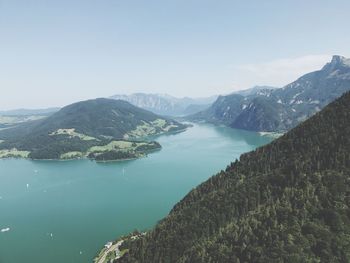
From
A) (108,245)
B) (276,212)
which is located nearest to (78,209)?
(108,245)

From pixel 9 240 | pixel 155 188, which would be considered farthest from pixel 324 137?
pixel 9 240

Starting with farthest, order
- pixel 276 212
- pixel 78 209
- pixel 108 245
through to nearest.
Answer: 1. pixel 78 209
2. pixel 108 245
3. pixel 276 212

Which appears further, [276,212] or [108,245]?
[108,245]

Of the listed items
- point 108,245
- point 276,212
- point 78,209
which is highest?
point 276,212

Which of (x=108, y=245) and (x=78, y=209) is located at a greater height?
(x=108, y=245)

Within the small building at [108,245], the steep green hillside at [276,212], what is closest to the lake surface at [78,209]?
the small building at [108,245]

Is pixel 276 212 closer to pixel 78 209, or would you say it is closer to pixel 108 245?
pixel 108 245

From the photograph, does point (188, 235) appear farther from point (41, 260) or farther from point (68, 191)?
point (68, 191)

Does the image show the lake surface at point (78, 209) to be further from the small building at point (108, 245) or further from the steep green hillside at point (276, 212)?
the steep green hillside at point (276, 212)

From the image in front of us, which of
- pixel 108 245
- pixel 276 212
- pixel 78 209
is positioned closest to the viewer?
pixel 276 212
